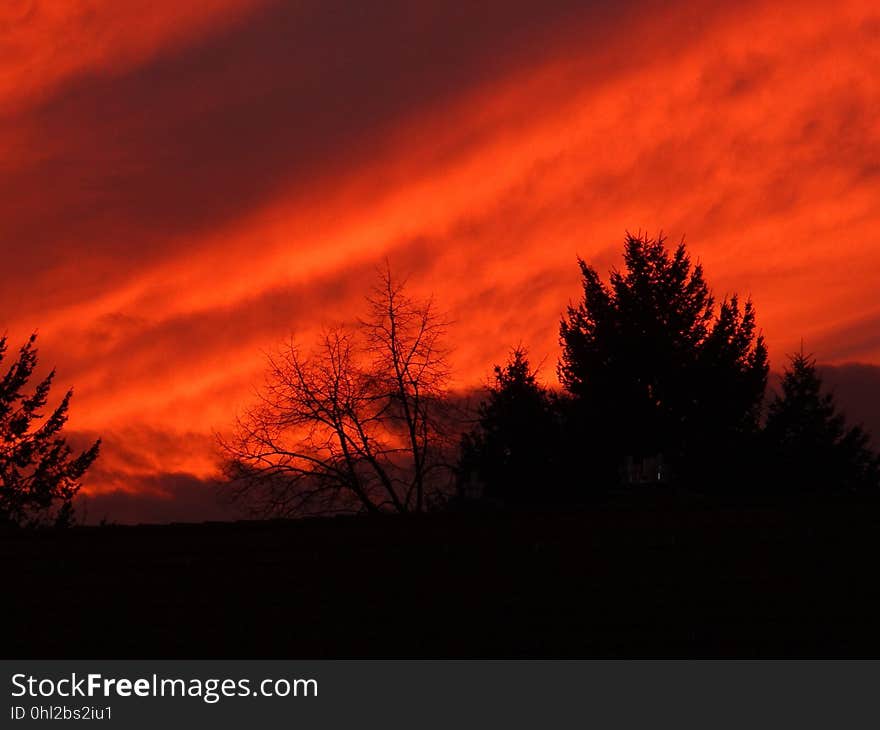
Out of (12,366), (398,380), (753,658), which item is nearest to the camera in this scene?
(753,658)

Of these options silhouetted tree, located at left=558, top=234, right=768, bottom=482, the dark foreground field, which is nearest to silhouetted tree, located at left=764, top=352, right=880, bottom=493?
silhouetted tree, located at left=558, top=234, right=768, bottom=482

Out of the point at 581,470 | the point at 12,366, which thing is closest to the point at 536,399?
the point at 581,470

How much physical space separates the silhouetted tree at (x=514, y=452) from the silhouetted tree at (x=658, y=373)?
1.36 metres

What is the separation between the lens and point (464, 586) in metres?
14.0

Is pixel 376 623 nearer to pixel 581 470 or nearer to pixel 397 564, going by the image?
pixel 397 564

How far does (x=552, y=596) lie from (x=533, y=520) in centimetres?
101

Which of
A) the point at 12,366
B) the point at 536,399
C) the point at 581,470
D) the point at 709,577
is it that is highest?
the point at 12,366

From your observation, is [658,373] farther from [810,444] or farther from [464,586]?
[464,586]

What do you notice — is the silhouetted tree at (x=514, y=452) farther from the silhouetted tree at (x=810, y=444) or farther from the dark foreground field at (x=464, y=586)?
the dark foreground field at (x=464, y=586)

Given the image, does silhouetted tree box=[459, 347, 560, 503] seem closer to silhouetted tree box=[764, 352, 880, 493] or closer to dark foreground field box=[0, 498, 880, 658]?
silhouetted tree box=[764, 352, 880, 493]

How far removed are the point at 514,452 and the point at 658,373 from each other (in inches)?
327

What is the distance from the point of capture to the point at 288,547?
574 inches

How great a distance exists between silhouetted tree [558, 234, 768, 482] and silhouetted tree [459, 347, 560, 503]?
4.47 feet

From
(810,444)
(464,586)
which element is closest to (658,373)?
(810,444)
